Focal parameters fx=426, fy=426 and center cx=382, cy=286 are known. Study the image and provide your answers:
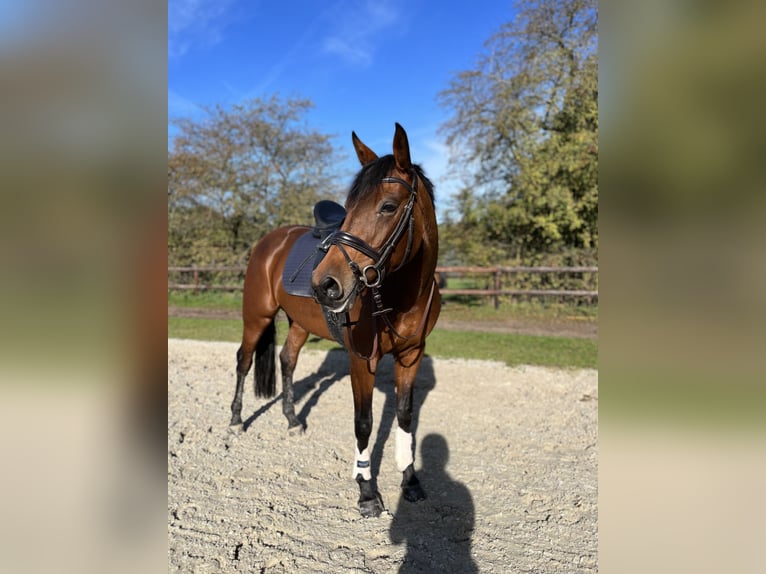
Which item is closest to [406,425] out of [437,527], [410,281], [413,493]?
[413,493]

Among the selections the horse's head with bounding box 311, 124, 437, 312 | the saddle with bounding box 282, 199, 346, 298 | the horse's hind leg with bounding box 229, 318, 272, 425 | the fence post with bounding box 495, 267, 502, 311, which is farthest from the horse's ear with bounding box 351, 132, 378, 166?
the fence post with bounding box 495, 267, 502, 311

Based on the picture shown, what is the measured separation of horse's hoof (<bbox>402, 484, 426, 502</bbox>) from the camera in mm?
2982

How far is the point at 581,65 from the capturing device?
476 inches

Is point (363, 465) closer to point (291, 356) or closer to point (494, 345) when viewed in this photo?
point (291, 356)

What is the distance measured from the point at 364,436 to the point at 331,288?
137cm

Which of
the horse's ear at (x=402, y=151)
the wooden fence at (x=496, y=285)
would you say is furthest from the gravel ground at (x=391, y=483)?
the wooden fence at (x=496, y=285)

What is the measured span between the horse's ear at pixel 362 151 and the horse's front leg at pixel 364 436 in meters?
1.36

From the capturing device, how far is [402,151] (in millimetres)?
2381

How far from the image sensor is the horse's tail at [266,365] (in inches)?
190

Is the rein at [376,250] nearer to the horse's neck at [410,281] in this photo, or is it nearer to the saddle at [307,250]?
the horse's neck at [410,281]

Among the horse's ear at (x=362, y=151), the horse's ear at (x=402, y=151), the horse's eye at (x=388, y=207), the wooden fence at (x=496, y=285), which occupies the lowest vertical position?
the wooden fence at (x=496, y=285)
